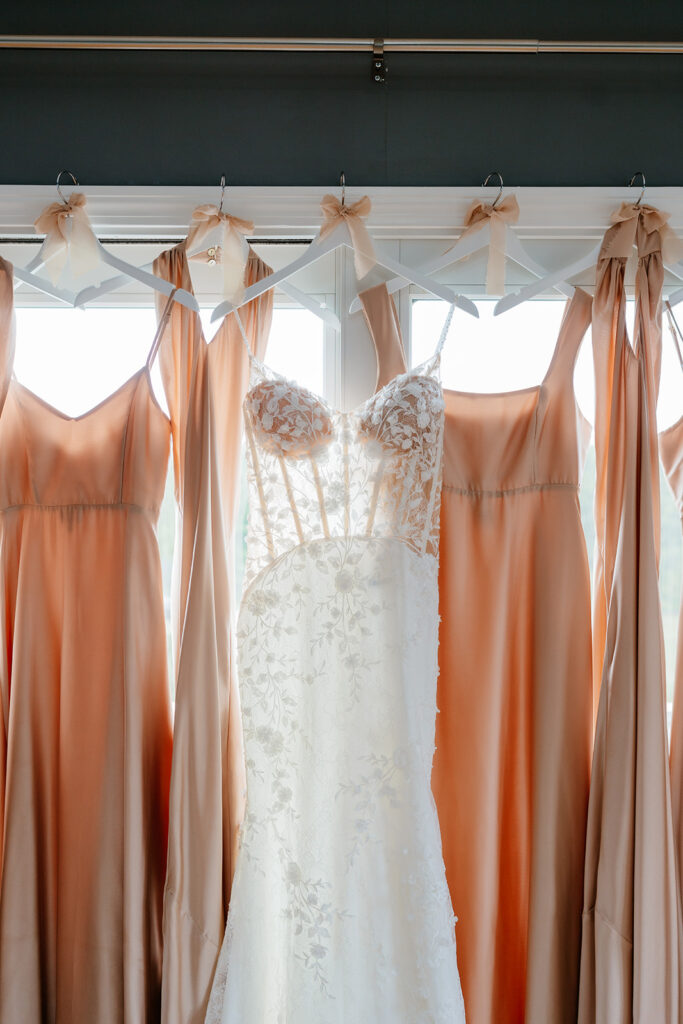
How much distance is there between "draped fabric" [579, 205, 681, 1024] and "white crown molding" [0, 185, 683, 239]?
15 centimetres

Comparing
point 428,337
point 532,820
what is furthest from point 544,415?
point 532,820

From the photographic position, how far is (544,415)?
1.41 metres

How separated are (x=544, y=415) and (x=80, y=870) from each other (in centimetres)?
118

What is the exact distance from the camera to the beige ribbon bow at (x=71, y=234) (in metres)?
1.44

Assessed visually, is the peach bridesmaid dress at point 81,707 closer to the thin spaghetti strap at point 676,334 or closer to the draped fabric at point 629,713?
the draped fabric at point 629,713

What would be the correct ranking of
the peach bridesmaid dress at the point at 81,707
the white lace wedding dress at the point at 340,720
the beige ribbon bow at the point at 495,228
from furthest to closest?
the beige ribbon bow at the point at 495,228, the peach bridesmaid dress at the point at 81,707, the white lace wedding dress at the point at 340,720

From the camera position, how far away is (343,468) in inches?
51.8

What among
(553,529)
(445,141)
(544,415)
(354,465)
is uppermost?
(445,141)

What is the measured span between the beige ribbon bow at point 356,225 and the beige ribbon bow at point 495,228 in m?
0.19

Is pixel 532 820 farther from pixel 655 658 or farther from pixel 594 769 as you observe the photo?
pixel 655 658

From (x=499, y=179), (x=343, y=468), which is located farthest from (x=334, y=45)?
(x=343, y=468)

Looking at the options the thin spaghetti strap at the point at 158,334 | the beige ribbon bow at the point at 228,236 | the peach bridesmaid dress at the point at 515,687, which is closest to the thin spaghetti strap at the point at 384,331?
the peach bridesmaid dress at the point at 515,687

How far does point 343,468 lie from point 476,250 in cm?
55

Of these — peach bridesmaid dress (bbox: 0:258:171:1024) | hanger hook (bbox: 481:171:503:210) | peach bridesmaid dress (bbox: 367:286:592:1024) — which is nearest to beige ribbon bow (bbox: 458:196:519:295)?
hanger hook (bbox: 481:171:503:210)
